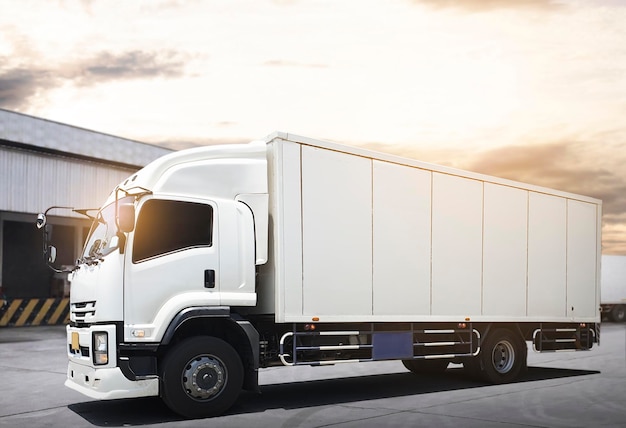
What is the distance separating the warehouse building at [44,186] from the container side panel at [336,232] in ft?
69.5

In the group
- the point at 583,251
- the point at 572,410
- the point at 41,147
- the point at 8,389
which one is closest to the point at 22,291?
the point at 41,147

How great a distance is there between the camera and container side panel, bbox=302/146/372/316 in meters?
10.4

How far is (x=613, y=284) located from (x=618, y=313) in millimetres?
2007

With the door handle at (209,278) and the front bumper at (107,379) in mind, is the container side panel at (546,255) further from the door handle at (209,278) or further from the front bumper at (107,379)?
the front bumper at (107,379)

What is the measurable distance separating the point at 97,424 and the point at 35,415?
1.14 metres

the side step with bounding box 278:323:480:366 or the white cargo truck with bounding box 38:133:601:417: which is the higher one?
the white cargo truck with bounding box 38:133:601:417

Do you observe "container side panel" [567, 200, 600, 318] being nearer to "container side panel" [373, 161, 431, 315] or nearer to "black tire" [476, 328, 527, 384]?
"black tire" [476, 328, 527, 384]

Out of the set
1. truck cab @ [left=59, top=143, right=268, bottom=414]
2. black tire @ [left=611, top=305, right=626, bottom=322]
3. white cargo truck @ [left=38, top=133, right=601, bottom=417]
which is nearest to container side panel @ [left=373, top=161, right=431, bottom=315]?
white cargo truck @ [left=38, top=133, right=601, bottom=417]

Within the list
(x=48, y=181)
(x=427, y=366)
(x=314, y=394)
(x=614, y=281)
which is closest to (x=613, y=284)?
(x=614, y=281)

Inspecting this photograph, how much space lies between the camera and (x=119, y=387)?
8922 mm

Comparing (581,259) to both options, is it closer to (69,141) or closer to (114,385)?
(114,385)

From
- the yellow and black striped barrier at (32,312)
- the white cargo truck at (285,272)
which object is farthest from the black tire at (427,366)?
the yellow and black striped barrier at (32,312)

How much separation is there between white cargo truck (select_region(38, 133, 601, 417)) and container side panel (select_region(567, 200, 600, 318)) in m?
1.51

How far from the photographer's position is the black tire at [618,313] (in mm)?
38594
